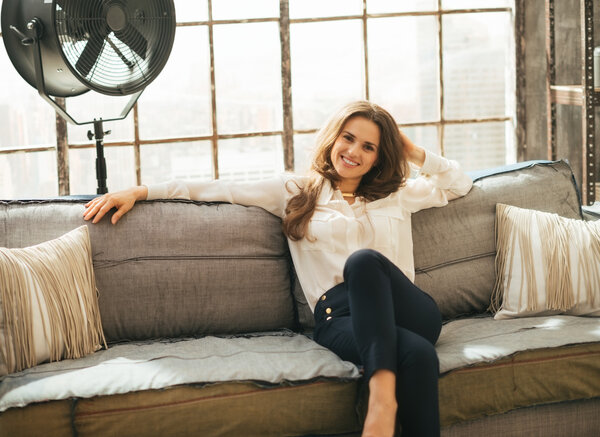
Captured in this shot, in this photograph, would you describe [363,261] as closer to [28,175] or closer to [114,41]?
[114,41]

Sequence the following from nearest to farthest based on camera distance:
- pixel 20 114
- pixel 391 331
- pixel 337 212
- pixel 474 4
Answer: pixel 391 331 → pixel 337 212 → pixel 20 114 → pixel 474 4

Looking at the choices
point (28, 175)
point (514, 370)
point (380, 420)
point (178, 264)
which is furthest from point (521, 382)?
point (28, 175)

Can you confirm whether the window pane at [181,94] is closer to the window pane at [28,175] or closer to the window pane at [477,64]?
the window pane at [28,175]

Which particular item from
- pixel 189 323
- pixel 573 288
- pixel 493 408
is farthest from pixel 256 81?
pixel 493 408

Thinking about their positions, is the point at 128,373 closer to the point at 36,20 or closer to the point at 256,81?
the point at 36,20

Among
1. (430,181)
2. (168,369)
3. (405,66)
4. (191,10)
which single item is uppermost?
(191,10)

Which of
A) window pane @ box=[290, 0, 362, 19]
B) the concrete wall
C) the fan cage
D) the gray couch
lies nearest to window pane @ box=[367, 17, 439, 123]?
window pane @ box=[290, 0, 362, 19]

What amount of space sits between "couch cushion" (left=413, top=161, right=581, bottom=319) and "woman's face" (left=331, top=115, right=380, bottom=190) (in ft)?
0.98

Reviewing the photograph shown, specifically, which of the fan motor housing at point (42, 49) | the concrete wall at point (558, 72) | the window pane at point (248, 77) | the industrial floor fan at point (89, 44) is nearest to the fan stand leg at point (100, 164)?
the industrial floor fan at point (89, 44)

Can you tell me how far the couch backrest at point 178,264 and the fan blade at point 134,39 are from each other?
0.58 metres

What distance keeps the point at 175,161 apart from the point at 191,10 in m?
0.71

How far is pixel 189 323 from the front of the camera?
2.23 metres

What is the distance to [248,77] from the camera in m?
3.49

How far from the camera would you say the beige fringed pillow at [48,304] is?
6.23 ft
